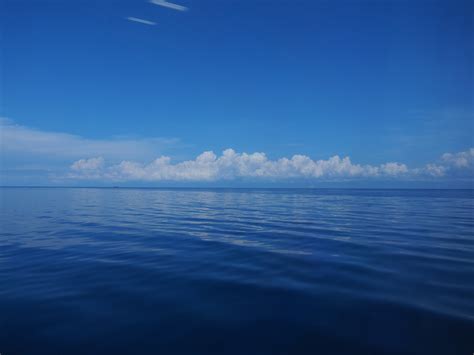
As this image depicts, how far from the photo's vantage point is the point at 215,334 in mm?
6156

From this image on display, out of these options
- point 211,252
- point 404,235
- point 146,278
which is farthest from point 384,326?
point 404,235

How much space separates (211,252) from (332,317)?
8.08 meters

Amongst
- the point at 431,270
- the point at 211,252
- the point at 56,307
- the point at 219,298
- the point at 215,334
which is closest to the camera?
the point at 215,334

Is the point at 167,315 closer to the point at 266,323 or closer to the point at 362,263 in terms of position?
the point at 266,323

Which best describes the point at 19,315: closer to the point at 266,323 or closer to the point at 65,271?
the point at 65,271

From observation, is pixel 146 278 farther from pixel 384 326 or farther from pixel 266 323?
pixel 384 326

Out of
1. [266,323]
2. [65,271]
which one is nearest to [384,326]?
[266,323]

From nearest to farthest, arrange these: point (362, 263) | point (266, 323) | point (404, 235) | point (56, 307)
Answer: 1. point (266, 323)
2. point (56, 307)
3. point (362, 263)
4. point (404, 235)

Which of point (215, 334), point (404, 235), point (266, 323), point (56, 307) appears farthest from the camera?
point (404, 235)

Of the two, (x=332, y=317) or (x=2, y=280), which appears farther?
(x=2, y=280)

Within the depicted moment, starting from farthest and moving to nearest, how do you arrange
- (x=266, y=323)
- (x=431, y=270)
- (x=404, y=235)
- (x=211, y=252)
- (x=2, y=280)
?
(x=404, y=235) → (x=211, y=252) → (x=431, y=270) → (x=2, y=280) → (x=266, y=323)

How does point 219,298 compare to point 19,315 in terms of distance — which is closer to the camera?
point 19,315

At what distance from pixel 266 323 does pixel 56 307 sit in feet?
20.5

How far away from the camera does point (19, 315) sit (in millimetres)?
7039
